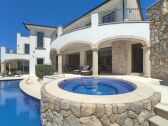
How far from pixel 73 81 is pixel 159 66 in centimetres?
596

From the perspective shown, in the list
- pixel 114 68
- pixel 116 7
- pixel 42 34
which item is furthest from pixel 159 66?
pixel 42 34

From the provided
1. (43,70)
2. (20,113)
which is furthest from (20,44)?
(20,113)

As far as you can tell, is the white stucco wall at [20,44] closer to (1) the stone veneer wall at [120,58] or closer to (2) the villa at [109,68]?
(2) the villa at [109,68]

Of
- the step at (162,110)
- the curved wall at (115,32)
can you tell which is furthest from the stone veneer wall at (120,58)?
the step at (162,110)

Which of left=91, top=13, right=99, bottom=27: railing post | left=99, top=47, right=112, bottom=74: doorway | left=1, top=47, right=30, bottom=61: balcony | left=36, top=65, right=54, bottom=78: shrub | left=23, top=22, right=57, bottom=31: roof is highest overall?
left=23, top=22, right=57, bottom=31: roof

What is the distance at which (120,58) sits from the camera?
51.5ft

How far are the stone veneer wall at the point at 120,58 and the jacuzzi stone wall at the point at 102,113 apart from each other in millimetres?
10829

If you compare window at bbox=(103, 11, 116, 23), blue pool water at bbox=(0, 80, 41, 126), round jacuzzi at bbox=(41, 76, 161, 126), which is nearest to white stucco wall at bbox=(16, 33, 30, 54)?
window at bbox=(103, 11, 116, 23)

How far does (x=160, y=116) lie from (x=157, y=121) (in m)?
0.31

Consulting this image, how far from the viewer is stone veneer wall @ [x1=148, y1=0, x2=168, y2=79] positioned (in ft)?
31.3

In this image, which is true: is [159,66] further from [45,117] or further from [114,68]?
[45,117]

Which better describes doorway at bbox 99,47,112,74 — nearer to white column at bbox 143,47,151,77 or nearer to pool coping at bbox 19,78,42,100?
white column at bbox 143,47,151,77

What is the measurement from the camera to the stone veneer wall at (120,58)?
606 inches

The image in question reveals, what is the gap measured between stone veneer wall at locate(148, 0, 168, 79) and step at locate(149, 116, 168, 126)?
6.02m
